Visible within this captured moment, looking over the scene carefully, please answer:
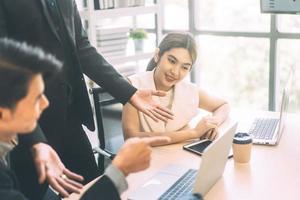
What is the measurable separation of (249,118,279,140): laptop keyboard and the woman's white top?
13.1 inches

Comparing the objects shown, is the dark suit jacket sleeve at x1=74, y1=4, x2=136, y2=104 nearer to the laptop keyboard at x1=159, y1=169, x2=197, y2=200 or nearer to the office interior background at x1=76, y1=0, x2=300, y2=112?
the laptop keyboard at x1=159, y1=169, x2=197, y2=200

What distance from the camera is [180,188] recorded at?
1.54 m

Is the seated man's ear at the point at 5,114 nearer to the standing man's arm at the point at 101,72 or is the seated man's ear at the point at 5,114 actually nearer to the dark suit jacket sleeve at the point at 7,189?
the dark suit jacket sleeve at the point at 7,189

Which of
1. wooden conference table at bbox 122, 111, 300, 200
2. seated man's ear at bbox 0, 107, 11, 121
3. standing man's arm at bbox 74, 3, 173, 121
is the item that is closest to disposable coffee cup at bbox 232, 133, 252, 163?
wooden conference table at bbox 122, 111, 300, 200

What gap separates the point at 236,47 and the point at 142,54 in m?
0.89

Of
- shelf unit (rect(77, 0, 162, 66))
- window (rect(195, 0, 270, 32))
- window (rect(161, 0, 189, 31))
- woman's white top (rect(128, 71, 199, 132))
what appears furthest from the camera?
window (rect(161, 0, 189, 31))

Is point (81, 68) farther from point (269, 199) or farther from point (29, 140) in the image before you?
point (269, 199)

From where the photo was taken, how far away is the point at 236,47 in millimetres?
3975

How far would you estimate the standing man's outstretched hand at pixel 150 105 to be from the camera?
174 cm

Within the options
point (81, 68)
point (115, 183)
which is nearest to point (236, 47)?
point (81, 68)

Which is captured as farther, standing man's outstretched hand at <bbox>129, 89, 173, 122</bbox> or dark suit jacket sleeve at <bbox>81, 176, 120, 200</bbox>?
standing man's outstretched hand at <bbox>129, 89, 173, 122</bbox>

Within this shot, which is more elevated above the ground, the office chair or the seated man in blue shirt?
the seated man in blue shirt

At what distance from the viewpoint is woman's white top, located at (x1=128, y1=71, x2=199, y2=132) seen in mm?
2197

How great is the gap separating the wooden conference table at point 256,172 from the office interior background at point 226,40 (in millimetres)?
1677
